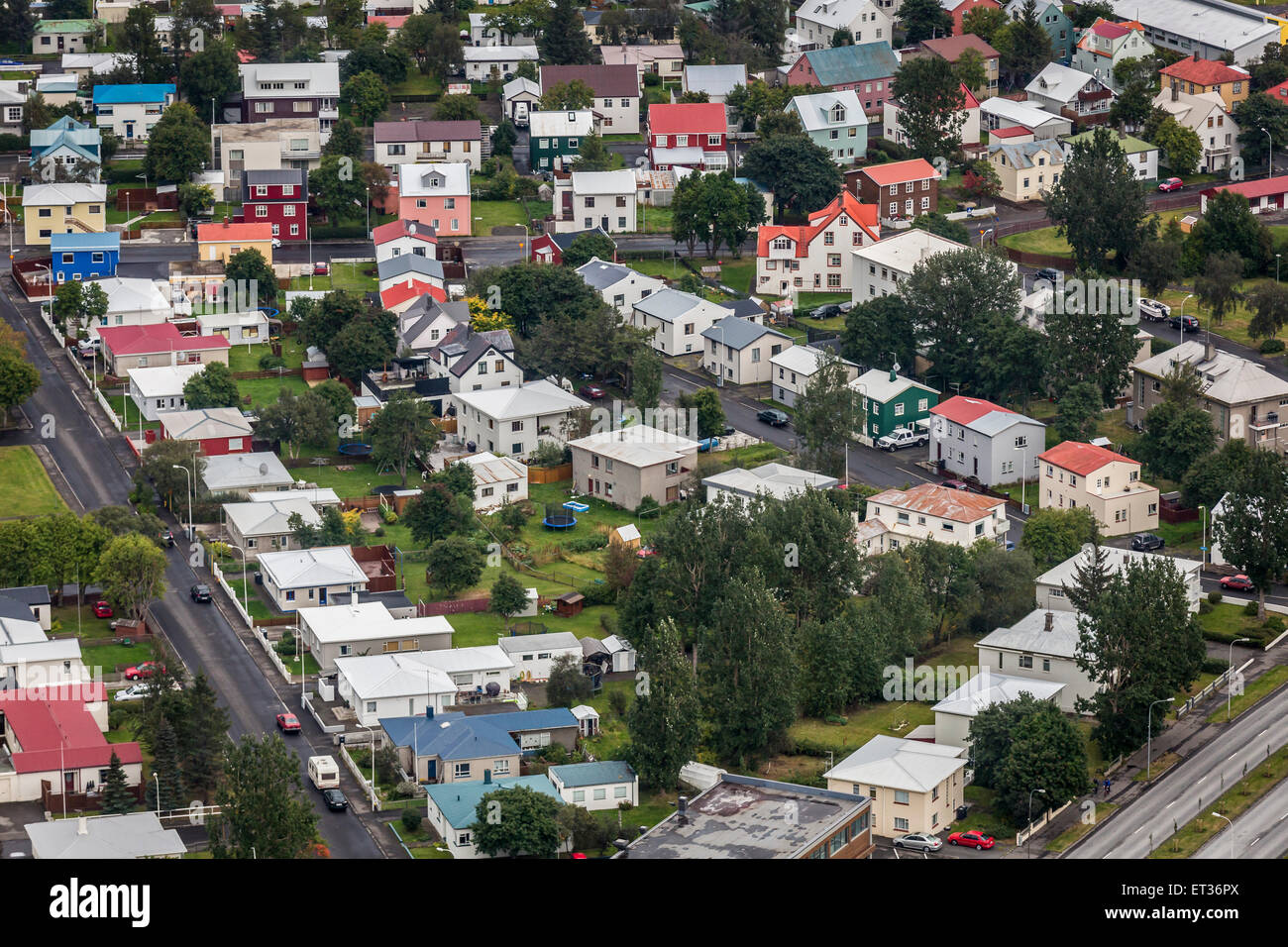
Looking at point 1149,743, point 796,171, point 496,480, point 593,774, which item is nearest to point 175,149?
point 796,171

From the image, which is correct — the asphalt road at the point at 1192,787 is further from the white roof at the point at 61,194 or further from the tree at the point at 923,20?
the tree at the point at 923,20

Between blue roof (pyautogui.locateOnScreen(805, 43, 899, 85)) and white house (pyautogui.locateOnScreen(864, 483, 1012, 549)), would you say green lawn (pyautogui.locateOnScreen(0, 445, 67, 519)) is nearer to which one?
white house (pyautogui.locateOnScreen(864, 483, 1012, 549))

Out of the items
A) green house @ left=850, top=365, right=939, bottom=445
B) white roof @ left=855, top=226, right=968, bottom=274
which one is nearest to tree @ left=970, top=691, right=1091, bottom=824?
green house @ left=850, top=365, right=939, bottom=445

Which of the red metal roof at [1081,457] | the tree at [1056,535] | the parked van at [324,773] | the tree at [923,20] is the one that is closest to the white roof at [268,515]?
the parked van at [324,773]

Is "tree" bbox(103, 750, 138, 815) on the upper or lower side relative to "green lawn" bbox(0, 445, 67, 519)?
lower

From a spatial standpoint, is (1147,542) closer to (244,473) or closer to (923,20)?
(244,473)
